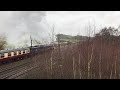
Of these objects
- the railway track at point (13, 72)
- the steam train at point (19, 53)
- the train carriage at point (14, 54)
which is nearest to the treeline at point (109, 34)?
the steam train at point (19, 53)

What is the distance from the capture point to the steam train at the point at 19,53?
11482mm

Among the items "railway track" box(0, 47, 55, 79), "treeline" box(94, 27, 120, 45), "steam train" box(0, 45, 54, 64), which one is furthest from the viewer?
"treeline" box(94, 27, 120, 45)

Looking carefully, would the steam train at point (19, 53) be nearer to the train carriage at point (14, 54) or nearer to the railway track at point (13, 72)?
the train carriage at point (14, 54)

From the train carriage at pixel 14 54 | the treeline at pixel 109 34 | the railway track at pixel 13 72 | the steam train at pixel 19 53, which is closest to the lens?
the railway track at pixel 13 72

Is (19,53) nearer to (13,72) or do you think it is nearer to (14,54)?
(14,54)

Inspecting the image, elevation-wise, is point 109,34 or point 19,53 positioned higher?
point 109,34

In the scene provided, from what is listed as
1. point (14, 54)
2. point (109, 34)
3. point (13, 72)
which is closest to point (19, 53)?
point (14, 54)

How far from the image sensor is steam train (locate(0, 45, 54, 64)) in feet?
37.7

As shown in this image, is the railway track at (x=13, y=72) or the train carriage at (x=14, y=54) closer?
the railway track at (x=13, y=72)

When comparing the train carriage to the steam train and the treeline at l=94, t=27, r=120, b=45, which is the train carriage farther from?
the treeline at l=94, t=27, r=120, b=45

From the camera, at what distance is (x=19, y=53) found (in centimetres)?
1388

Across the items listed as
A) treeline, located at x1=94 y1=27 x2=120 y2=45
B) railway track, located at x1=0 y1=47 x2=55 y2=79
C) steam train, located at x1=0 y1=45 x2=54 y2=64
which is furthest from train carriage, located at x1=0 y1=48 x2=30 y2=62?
treeline, located at x1=94 y1=27 x2=120 y2=45
